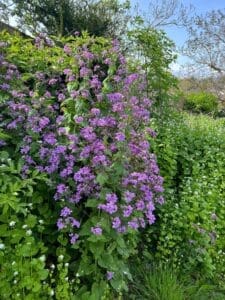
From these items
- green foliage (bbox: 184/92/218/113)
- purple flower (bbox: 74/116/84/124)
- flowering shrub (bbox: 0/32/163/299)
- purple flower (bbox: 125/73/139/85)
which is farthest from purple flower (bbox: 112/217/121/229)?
green foliage (bbox: 184/92/218/113)

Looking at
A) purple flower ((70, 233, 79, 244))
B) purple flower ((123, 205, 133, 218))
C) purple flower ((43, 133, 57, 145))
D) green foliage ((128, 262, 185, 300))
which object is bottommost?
green foliage ((128, 262, 185, 300))

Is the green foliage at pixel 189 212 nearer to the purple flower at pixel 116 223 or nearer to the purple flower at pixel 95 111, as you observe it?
the purple flower at pixel 116 223

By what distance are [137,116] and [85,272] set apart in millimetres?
864

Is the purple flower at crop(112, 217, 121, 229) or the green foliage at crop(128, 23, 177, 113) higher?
A: the green foliage at crop(128, 23, 177, 113)

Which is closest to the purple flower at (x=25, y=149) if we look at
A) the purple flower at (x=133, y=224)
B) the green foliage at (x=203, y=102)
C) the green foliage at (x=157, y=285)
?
the purple flower at (x=133, y=224)

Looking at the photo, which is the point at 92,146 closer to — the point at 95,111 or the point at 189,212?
the point at 95,111

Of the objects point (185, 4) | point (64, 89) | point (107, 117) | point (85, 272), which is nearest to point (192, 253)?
point (85, 272)

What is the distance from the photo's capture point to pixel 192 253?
2.70m

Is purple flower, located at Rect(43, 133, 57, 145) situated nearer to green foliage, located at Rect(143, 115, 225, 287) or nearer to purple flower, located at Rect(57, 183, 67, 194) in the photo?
purple flower, located at Rect(57, 183, 67, 194)

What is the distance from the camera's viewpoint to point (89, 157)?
6.53 ft

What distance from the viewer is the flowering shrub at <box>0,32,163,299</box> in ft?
6.37

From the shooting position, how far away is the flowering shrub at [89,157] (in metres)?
1.94

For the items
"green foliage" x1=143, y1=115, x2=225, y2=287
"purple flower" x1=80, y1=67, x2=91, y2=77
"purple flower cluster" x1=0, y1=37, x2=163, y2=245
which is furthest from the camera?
"green foliage" x1=143, y1=115, x2=225, y2=287

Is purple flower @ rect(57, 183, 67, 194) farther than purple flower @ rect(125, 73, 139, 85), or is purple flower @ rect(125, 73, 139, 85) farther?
purple flower @ rect(125, 73, 139, 85)
